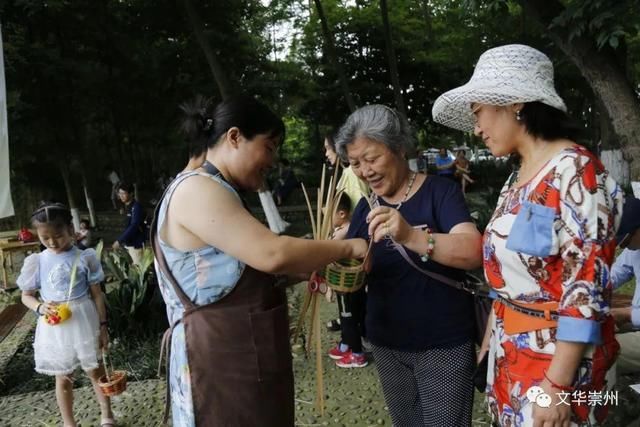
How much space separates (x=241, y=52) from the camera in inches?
440

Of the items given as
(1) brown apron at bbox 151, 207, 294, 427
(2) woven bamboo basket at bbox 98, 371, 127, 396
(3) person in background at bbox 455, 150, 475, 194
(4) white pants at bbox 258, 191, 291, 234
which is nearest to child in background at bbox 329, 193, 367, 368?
(2) woven bamboo basket at bbox 98, 371, 127, 396

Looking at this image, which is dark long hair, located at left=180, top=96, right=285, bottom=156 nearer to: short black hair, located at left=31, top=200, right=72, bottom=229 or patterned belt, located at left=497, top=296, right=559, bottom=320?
patterned belt, located at left=497, top=296, right=559, bottom=320

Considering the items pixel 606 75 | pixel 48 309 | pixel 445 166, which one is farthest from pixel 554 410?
pixel 445 166

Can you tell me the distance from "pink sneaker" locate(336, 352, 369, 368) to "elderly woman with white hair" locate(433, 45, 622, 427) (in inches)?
89.3

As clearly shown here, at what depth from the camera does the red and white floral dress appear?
3.87 feet

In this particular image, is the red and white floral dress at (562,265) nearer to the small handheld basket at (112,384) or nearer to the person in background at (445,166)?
the small handheld basket at (112,384)

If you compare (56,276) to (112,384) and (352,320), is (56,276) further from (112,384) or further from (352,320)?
(352,320)

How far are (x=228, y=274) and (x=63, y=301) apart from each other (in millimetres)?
2033

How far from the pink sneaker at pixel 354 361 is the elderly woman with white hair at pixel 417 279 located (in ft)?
6.40

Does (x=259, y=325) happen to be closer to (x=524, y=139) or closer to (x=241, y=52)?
(x=524, y=139)

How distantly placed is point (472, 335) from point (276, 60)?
13822 mm

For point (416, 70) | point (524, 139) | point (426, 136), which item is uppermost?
point (416, 70)

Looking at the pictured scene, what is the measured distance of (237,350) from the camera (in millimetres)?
1402

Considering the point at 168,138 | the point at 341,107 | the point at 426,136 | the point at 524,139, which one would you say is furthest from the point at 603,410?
the point at 426,136
